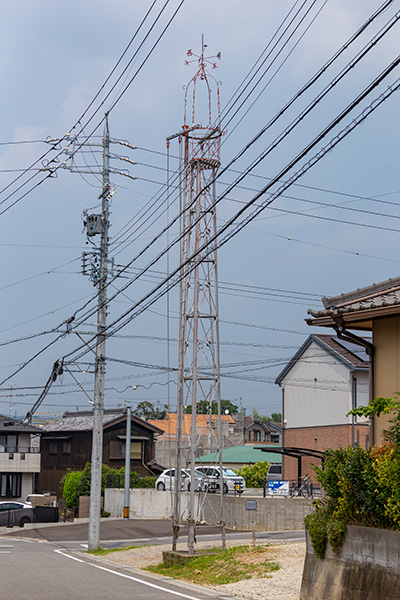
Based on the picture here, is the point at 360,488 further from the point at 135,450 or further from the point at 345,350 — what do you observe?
the point at 135,450

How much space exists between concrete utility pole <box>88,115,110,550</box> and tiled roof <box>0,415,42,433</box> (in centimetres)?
3364

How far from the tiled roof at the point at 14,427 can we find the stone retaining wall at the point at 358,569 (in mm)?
48805

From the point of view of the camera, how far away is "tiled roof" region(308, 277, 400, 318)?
14.3 meters

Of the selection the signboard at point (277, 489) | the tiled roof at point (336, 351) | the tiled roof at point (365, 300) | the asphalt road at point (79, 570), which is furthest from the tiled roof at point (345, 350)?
the tiled roof at point (365, 300)

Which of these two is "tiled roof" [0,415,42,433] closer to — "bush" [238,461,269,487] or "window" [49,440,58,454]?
"window" [49,440,58,454]

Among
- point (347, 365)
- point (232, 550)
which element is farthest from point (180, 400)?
point (347, 365)

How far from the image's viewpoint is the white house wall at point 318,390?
46375mm

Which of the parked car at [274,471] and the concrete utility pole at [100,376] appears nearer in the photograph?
the concrete utility pole at [100,376]

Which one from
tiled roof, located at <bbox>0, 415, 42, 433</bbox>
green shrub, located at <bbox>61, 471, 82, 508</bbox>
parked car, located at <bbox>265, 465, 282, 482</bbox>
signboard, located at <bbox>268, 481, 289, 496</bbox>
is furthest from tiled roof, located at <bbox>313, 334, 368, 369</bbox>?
tiled roof, located at <bbox>0, 415, 42, 433</bbox>

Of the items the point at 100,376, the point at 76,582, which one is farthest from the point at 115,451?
the point at 76,582

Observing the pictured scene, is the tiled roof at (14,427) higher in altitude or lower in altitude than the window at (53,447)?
higher

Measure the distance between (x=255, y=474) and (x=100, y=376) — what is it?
1087 inches

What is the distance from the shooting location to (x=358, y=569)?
39.7ft

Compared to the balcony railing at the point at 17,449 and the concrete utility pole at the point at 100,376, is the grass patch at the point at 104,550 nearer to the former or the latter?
the concrete utility pole at the point at 100,376
